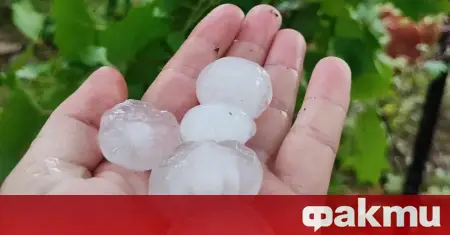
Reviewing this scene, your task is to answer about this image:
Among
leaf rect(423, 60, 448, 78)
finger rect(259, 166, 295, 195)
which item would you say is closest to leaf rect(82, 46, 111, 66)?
finger rect(259, 166, 295, 195)

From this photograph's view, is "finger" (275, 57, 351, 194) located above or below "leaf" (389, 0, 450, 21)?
below

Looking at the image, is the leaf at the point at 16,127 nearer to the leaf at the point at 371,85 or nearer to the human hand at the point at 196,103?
the human hand at the point at 196,103

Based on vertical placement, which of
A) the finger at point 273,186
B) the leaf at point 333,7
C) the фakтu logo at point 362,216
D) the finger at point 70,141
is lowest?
the фakтu logo at point 362,216

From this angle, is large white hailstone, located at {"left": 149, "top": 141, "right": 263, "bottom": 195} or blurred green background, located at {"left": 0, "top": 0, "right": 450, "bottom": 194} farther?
blurred green background, located at {"left": 0, "top": 0, "right": 450, "bottom": 194}

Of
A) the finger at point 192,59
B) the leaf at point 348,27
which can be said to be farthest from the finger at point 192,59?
the leaf at point 348,27

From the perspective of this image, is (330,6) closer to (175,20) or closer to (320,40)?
(320,40)

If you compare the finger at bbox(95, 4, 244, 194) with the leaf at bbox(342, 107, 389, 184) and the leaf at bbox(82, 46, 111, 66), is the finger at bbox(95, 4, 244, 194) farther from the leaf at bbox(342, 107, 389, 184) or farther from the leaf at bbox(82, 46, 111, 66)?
the leaf at bbox(342, 107, 389, 184)

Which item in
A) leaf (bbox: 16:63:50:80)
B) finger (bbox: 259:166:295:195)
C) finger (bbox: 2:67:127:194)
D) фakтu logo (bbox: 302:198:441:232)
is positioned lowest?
фakтu logo (bbox: 302:198:441:232)
